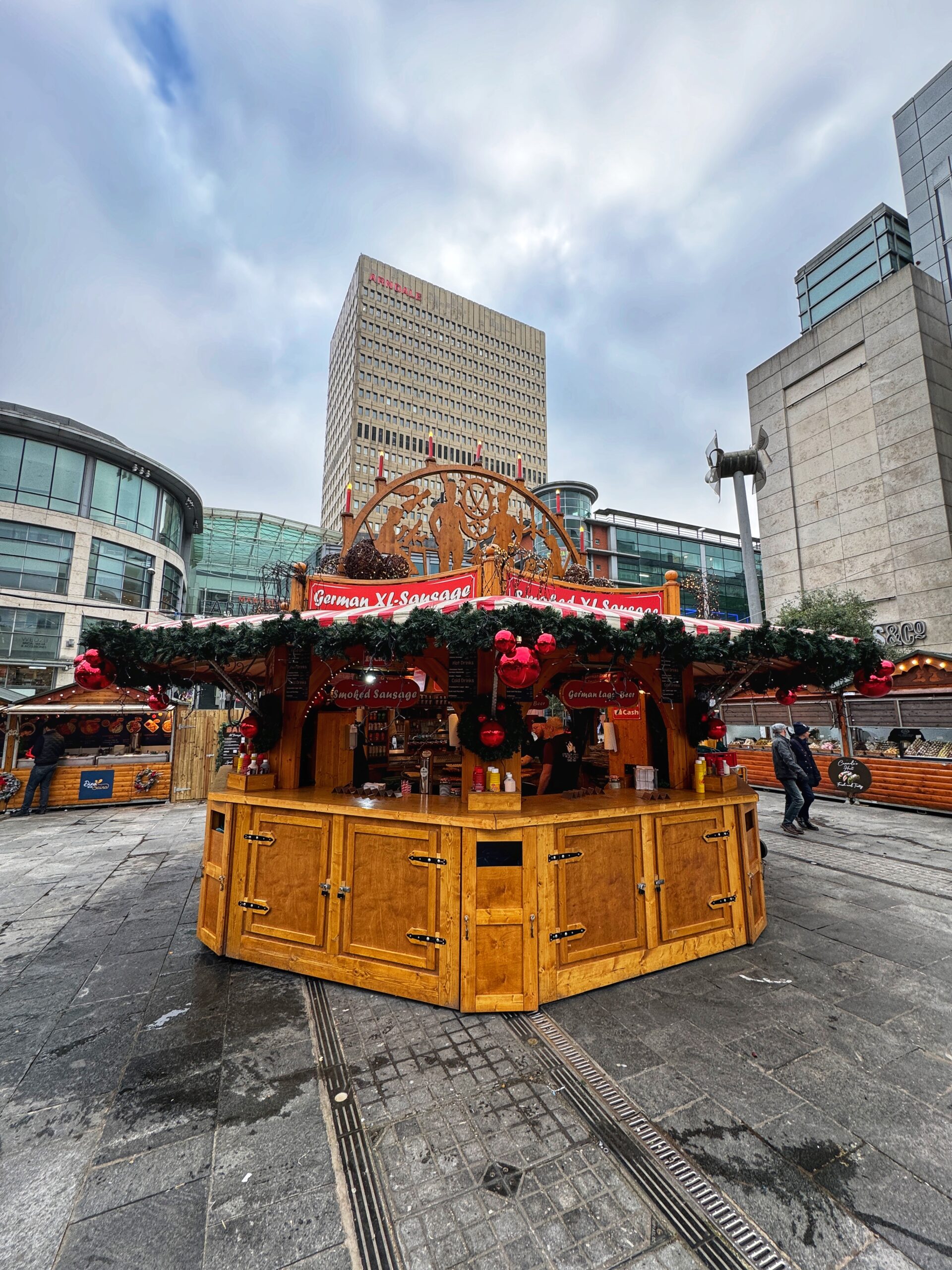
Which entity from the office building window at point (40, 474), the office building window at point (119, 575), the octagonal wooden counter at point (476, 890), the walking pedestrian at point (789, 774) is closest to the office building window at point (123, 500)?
the office building window at point (40, 474)

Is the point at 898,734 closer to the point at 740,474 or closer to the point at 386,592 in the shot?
the point at 740,474

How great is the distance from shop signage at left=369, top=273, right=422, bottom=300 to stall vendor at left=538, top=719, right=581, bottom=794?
105412mm

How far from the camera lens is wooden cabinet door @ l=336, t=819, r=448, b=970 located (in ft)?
14.2

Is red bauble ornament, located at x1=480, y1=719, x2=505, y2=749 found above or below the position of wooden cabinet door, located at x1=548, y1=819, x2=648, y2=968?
above

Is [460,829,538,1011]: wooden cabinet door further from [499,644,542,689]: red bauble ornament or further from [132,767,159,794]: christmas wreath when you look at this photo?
[132,767,159,794]: christmas wreath

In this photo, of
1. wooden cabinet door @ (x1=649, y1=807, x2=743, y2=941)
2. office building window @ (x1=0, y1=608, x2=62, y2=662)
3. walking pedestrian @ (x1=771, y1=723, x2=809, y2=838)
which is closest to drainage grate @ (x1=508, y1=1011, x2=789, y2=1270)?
wooden cabinet door @ (x1=649, y1=807, x2=743, y2=941)

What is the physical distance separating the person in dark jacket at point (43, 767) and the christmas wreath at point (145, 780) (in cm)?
184

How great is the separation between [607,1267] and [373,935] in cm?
273

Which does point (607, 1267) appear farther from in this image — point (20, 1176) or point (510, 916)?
point (20, 1176)

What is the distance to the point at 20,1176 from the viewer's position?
2672mm

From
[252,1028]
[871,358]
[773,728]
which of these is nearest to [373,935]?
[252,1028]

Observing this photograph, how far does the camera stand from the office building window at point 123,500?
28094 millimetres

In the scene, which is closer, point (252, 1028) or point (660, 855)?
point (252, 1028)

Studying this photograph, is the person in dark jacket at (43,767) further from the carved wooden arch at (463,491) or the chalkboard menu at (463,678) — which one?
the chalkboard menu at (463,678)
